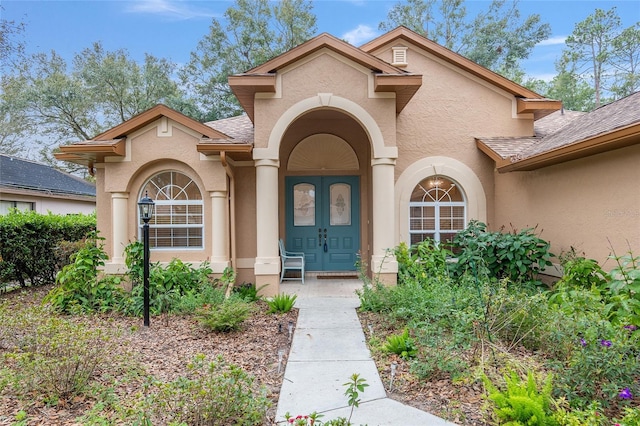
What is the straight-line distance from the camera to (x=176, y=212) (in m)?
7.83

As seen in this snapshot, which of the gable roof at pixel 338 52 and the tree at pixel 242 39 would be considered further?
the tree at pixel 242 39

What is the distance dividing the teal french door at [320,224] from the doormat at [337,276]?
265 millimetres

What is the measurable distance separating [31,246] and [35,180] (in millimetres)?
7497

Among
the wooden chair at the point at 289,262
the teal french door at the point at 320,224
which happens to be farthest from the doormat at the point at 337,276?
the wooden chair at the point at 289,262

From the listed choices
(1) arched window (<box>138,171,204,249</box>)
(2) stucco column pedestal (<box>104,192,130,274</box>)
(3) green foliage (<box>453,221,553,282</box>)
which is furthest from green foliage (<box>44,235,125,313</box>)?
(3) green foliage (<box>453,221,553,282</box>)

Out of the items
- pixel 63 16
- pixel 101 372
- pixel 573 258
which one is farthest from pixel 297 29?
pixel 101 372

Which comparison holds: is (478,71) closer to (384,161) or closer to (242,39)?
(384,161)

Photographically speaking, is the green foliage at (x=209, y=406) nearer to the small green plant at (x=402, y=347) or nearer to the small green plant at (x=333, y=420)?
the small green plant at (x=333, y=420)

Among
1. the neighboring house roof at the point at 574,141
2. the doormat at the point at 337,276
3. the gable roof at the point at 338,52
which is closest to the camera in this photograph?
the neighboring house roof at the point at 574,141

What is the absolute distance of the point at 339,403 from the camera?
3502 mm

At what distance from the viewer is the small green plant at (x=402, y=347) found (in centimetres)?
446

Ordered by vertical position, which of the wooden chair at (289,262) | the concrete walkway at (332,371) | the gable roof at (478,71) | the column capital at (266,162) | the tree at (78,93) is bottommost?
the concrete walkway at (332,371)

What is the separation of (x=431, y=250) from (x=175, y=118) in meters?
6.02

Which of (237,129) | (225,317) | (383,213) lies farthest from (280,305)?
(237,129)
